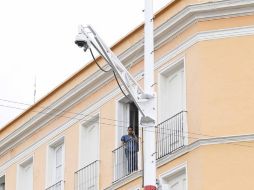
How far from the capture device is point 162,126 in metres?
29.1

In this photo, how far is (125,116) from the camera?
31.6 metres

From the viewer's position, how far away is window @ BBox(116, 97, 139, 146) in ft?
103

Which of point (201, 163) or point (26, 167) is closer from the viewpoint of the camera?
point (201, 163)

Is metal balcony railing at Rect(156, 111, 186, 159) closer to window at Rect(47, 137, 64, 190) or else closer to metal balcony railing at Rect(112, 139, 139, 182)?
metal balcony railing at Rect(112, 139, 139, 182)

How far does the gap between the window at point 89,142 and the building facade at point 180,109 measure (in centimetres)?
3

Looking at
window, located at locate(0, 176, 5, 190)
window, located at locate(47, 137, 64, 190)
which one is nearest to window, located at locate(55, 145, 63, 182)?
window, located at locate(47, 137, 64, 190)

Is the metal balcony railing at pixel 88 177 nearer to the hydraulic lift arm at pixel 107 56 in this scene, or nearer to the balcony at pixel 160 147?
the balcony at pixel 160 147

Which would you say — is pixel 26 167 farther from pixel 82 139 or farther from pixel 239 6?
pixel 239 6

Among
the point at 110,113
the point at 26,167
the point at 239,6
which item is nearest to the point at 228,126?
the point at 239,6

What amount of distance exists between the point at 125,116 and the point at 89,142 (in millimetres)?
1885

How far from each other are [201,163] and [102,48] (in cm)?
669

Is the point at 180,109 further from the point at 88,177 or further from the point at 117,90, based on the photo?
the point at 88,177

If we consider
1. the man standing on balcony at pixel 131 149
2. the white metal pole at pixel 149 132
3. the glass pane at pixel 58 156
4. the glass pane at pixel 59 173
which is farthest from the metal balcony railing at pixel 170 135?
the white metal pole at pixel 149 132

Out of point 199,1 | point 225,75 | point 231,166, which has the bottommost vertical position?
point 231,166
